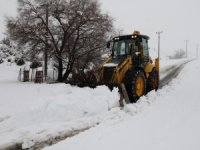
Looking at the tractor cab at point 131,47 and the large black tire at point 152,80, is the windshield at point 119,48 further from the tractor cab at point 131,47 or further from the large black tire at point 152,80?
the large black tire at point 152,80

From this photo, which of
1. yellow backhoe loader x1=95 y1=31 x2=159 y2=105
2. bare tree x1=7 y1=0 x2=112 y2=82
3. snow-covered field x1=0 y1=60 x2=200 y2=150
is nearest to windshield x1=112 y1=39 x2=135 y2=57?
yellow backhoe loader x1=95 y1=31 x2=159 y2=105

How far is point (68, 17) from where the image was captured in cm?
1967

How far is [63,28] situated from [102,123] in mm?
Result: 13864

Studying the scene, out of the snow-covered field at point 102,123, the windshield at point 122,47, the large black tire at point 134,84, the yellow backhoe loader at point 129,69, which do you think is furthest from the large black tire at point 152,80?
the snow-covered field at point 102,123

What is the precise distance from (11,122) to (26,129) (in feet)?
2.84

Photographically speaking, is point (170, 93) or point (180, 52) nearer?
point (170, 93)

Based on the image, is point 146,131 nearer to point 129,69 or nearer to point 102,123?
point 102,123

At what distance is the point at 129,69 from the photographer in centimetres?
1047

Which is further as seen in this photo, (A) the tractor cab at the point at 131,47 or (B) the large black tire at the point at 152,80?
(B) the large black tire at the point at 152,80

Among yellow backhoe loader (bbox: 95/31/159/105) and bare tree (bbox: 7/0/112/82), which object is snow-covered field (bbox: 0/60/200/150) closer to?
yellow backhoe loader (bbox: 95/31/159/105)

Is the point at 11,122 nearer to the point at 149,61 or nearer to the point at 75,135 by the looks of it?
the point at 75,135

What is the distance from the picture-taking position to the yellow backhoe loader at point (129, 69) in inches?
389

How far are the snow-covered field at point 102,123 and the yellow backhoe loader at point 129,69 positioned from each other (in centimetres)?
67

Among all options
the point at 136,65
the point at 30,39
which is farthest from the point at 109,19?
the point at 136,65
